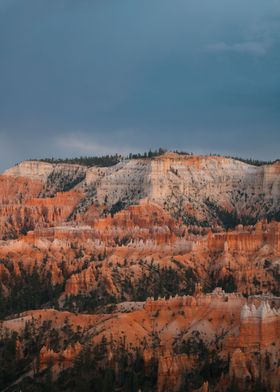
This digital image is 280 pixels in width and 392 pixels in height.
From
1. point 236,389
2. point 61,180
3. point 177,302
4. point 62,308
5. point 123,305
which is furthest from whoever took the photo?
point 61,180

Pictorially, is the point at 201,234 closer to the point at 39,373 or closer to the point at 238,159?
the point at 238,159

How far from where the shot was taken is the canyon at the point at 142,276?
228 ft

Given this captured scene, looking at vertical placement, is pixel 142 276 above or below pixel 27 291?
above

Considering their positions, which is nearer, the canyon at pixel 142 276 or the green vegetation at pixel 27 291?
the canyon at pixel 142 276

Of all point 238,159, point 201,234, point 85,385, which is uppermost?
point 238,159

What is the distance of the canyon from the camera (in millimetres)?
69500

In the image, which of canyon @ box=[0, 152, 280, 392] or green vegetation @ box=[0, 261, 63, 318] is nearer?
canyon @ box=[0, 152, 280, 392]

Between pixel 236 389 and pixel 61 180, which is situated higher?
pixel 61 180

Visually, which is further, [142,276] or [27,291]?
[142,276]

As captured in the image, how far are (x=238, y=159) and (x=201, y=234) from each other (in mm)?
50724

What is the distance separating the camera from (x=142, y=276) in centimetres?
11031

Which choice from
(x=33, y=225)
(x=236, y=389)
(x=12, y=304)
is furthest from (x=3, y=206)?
(x=236, y=389)

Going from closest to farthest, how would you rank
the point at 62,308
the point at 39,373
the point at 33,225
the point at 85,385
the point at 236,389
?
the point at 236,389 < the point at 85,385 < the point at 39,373 < the point at 62,308 < the point at 33,225

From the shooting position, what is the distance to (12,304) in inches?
4043
